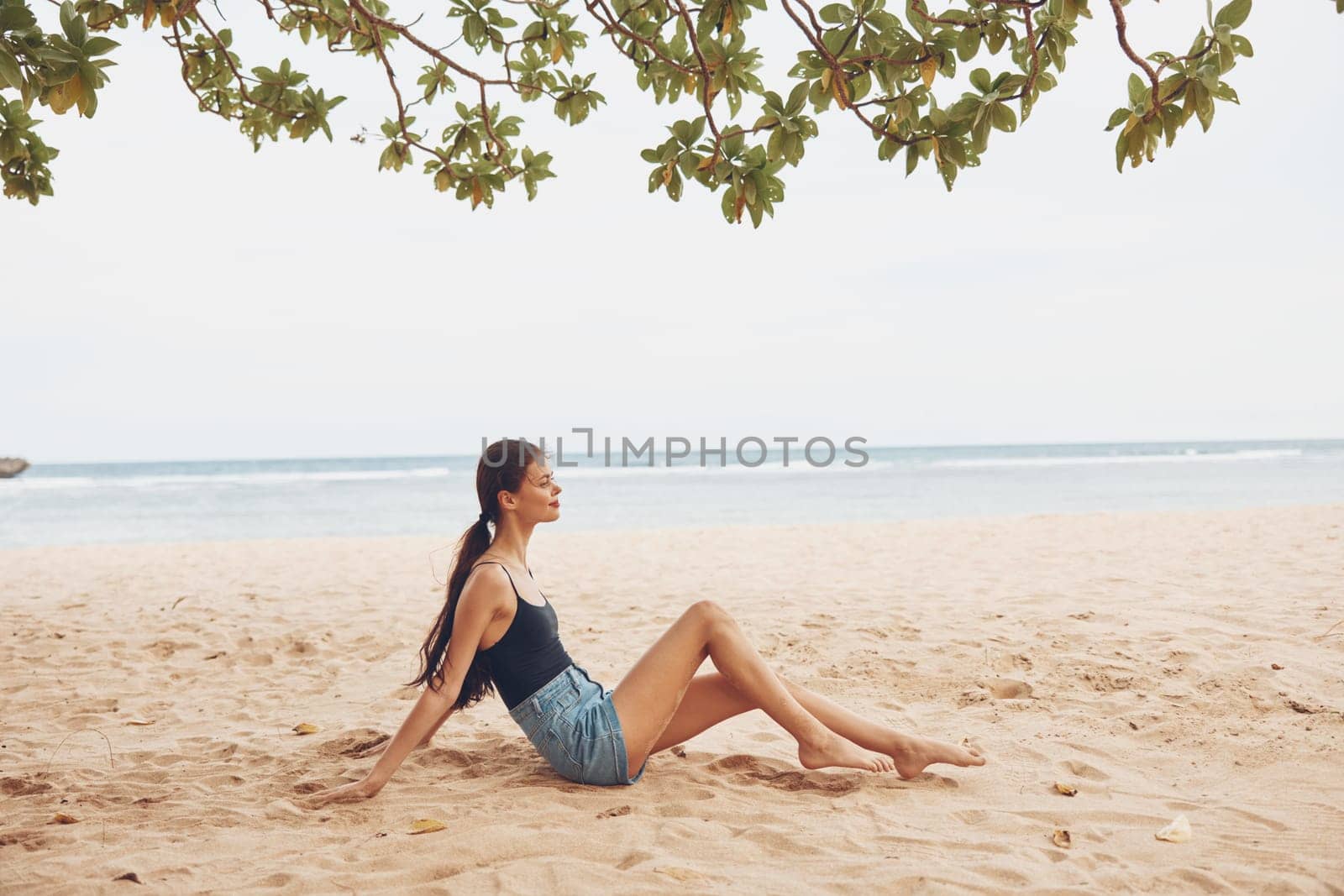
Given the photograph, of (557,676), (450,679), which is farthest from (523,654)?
(450,679)

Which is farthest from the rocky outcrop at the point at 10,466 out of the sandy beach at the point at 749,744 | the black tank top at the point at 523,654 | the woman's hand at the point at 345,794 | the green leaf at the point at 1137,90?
the green leaf at the point at 1137,90

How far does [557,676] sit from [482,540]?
55 cm

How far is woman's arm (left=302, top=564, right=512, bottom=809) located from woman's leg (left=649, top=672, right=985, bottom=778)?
767 millimetres

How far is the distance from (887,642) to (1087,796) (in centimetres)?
239

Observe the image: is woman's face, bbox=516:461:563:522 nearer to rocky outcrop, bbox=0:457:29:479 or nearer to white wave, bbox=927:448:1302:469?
white wave, bbox=927:448:1302:469

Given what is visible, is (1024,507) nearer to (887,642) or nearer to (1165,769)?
(887,642)

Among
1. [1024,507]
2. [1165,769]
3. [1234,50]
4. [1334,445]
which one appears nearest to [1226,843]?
[1165,769]

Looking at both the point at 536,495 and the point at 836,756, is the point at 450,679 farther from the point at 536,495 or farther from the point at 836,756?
the point at 836,756

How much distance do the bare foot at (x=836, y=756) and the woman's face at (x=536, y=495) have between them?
122 centimetres

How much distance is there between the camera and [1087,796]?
3.10m

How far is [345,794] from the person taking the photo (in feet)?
A: 10.4

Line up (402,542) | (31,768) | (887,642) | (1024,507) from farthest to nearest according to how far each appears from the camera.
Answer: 1. (1024,507)
2. (402,542)
3. (887,642)
4. (31,768)

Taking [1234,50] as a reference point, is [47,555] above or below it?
below

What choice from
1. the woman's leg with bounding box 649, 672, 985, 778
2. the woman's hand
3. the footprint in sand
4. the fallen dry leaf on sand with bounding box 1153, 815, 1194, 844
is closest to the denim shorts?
the woman's leg with bounding box 649, 672, 985, 778
